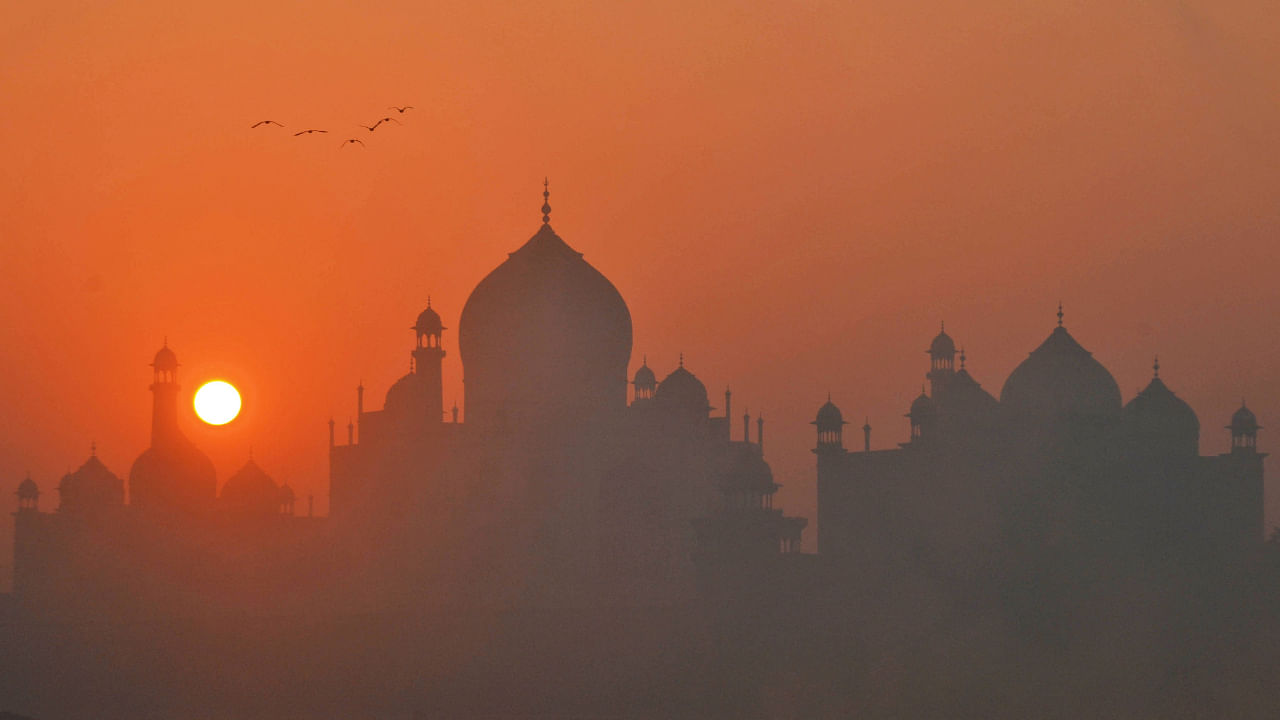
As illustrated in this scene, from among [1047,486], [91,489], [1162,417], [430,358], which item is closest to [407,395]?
[430,358]

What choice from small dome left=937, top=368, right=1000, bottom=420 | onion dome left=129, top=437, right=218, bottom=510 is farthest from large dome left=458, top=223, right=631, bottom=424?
onion dome left=129, top=437, right=218, bottom=510

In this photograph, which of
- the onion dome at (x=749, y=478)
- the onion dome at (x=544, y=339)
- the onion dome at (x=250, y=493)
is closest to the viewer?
the onion dome at (x=749, y=478)

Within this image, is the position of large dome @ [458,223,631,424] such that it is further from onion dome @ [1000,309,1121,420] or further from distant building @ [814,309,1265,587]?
onion dome @ [1000,309,1121,420]

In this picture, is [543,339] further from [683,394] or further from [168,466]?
[168,466]

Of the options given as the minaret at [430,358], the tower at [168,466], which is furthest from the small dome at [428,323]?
the tower at [168,466]

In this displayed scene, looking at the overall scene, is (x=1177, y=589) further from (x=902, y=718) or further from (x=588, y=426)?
(x=588, y=426)

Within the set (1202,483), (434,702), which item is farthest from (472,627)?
(1202,483)

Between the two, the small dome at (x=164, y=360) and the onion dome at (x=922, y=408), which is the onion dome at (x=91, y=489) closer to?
the small dome at (x=164, y=360)

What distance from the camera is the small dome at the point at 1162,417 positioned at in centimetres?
3145

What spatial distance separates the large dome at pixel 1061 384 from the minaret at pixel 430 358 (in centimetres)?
932

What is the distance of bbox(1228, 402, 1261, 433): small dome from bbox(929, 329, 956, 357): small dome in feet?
17.9

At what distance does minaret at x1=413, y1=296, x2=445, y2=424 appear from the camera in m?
32.1

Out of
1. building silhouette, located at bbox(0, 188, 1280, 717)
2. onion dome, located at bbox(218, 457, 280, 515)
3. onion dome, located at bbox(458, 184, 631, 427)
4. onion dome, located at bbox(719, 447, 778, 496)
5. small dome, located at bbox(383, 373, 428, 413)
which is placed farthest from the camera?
onion dome, located at bbox(218, 457, 280, 515)

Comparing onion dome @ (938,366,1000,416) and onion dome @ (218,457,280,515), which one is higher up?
onion dome @ (938,366,1000,416)
